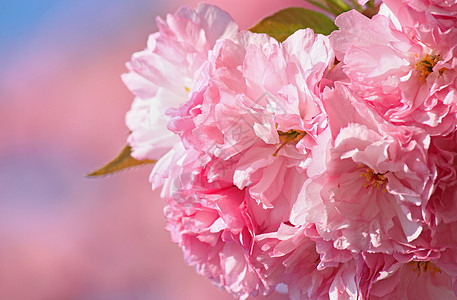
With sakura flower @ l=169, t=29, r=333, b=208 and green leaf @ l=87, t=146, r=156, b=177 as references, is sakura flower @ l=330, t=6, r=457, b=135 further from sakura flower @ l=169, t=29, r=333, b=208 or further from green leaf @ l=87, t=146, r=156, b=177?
green leaf @ l=87, t=146, r=156, b=177

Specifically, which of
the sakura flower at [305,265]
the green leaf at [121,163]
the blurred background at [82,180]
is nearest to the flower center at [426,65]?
the sakura flower at [305,265]

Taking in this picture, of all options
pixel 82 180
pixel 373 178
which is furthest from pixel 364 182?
pixel 82 180

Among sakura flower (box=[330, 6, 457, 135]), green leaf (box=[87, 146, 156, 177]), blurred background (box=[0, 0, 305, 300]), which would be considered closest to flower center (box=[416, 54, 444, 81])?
sakura flower (box=[330, 6, 457, 135])

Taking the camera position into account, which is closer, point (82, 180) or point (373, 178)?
point (373, 178)

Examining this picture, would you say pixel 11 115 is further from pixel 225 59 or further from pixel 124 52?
pixel 225 59

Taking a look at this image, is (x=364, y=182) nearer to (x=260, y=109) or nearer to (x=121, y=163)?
(x=260, y=109)

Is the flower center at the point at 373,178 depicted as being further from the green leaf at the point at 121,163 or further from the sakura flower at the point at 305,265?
the green leaf at the point at 121,163

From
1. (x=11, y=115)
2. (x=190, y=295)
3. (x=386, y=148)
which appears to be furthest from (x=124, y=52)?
(x=386, y=148)
